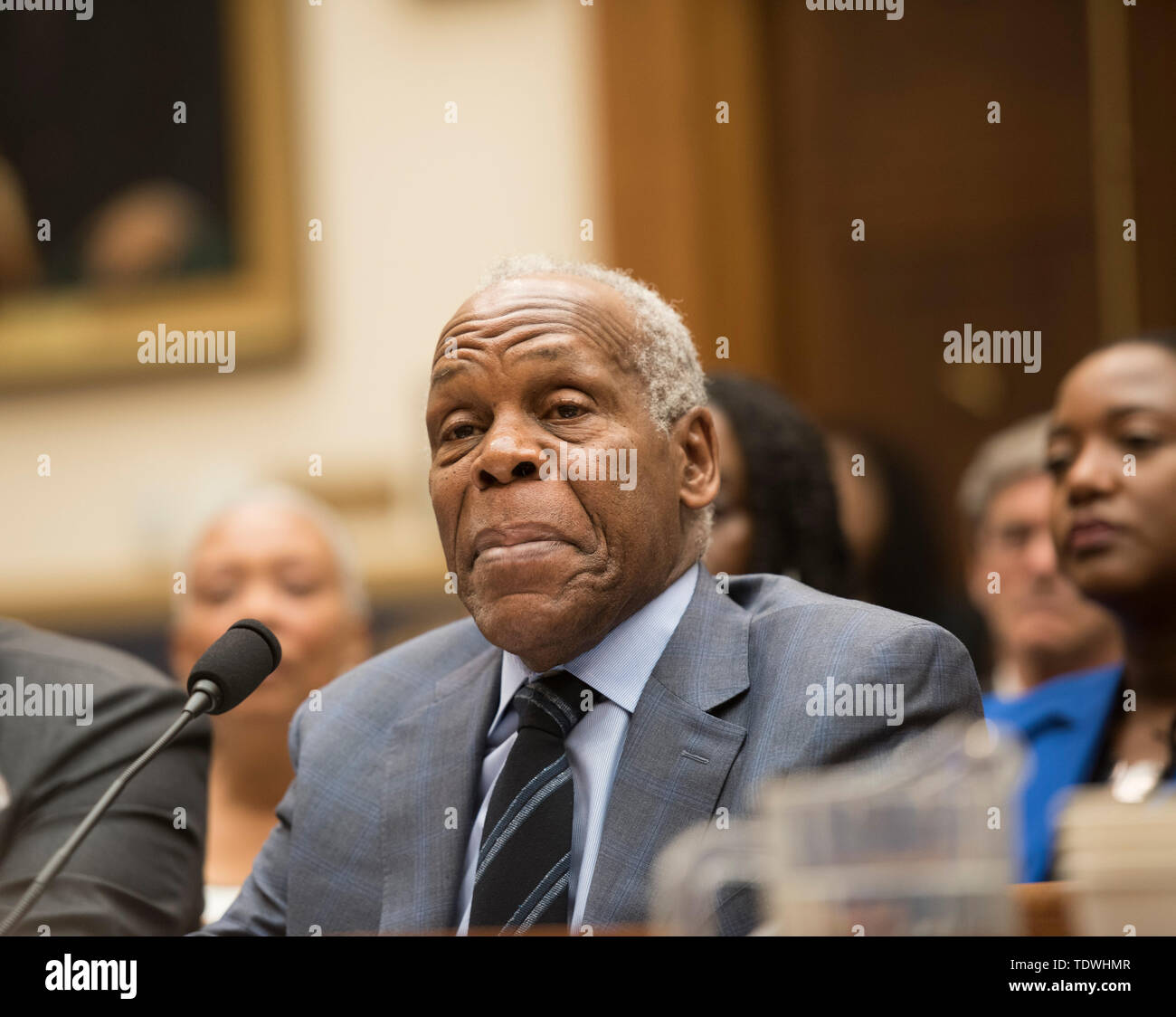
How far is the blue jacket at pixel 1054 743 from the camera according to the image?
8.05ft

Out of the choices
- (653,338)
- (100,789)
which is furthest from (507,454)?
(100,789)

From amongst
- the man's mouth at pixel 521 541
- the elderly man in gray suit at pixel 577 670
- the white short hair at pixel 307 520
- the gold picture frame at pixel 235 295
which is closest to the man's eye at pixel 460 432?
the elderly man in gray suit at pixel 577 670

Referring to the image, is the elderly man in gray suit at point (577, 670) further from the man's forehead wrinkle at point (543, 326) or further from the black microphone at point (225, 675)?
the black microphone at point (225, 675)

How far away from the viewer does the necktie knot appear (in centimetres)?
186

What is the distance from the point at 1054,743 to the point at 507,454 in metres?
1.25

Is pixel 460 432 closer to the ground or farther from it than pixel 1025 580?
farther from it

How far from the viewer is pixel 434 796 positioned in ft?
6.34

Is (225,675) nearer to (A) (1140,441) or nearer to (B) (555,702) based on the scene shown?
(B) (555,702)

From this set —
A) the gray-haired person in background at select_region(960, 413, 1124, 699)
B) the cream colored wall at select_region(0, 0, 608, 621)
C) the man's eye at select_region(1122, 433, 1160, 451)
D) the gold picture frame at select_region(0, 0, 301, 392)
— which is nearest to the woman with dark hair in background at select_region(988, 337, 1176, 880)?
Answer: the man's eye at select_region(1122, 433, 1160, 451)

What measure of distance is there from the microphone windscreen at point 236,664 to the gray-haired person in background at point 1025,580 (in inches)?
65.7

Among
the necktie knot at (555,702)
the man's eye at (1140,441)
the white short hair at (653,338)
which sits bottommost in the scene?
the necktie knot at (555,702)

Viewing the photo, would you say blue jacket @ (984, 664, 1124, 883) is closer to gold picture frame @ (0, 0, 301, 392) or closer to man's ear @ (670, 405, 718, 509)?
man's ear @ (670, 405, 718, 509)

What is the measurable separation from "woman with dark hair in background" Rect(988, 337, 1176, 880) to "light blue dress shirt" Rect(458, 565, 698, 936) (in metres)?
0.71

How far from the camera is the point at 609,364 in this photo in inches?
74.4
